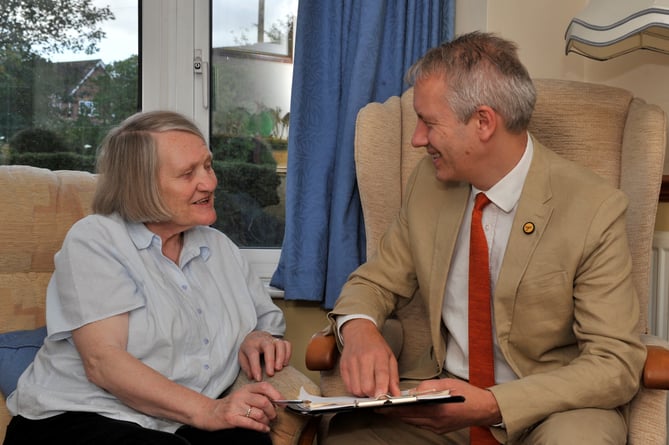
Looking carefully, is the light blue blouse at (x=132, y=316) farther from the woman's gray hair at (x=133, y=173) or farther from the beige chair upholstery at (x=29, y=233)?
the beige chair upholstery at (x=29, y=233)

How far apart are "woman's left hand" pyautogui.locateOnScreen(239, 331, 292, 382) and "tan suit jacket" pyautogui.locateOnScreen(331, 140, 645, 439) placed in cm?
18

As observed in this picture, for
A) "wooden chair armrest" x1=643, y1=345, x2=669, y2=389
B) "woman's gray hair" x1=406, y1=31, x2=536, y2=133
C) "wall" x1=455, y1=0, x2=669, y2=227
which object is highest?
"wall" x1=455, y1=0, x2=669, y2=227

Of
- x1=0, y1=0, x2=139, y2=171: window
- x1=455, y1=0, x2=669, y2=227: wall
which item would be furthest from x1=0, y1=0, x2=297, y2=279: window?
x1=455, y1=0, x2=669, y2=227: wall

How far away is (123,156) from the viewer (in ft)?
5.80

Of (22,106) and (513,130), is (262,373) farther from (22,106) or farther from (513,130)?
(22,106)

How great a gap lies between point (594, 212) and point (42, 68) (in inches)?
78.6

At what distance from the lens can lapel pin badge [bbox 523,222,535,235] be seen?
1665 mm

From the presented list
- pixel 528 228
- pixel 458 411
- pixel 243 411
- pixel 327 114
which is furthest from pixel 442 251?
pixel 327 114

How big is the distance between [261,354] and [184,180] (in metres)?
0.45

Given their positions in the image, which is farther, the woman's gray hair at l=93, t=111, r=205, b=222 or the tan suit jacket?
the woman's gray hair at l=93, t=111, r=205, b=222

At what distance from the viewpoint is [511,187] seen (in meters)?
1.75

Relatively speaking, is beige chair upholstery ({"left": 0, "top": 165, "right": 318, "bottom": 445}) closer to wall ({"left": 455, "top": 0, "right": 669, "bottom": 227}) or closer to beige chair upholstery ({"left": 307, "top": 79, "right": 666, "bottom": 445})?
beige chair upholstery ({"left": 307, "top": 79, "right": 666, "bottom": 445})

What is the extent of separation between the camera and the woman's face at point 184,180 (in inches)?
69.6

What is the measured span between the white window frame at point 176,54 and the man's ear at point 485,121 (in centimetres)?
128
